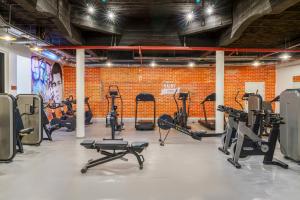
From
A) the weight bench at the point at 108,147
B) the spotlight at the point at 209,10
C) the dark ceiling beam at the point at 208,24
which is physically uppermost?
the spotlight at the point at 209,10

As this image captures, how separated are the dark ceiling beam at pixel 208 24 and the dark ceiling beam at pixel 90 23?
6.94ft

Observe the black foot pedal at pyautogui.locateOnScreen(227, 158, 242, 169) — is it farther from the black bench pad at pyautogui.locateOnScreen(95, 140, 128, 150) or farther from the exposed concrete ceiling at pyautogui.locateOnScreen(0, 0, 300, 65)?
the exposed concrete ceiling at pyautogui.locateOnScreen(0, 0, 300, 65)

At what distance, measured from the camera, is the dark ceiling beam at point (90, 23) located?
625 cm

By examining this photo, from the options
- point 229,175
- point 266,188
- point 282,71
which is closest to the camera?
point 266,188

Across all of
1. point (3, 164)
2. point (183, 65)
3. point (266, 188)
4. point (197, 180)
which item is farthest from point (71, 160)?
point (183, 65)

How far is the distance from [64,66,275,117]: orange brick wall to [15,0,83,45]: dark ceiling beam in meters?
4.60

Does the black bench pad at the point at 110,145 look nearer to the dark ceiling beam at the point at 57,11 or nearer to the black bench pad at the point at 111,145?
the black bench pad at the point at 111,145

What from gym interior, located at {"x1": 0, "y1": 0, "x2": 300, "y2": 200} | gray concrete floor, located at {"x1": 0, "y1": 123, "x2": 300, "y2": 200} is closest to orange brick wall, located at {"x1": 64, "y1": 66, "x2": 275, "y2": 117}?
gym interior, located at {"x1": 0, "y1": 0, "x2": 300, "y2": 200}

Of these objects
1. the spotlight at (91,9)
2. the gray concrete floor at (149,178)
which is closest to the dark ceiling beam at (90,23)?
the spotlight at (91,9)

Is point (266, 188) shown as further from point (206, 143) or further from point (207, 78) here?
point (207, 78)

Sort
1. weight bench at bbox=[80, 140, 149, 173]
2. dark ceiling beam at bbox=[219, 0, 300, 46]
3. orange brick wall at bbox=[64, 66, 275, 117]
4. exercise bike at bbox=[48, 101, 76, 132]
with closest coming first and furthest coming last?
dark ceiling beam at bbox=[219, 0, 300, 46] < weight bench at bbox=[80, 140, 149, 173] < exercise bike at bbox=[48, 101, 76, 132] < orange brick wall at bbox=[64, 66, 275, 117]

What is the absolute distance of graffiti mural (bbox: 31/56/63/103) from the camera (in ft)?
28.6

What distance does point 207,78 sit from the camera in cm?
1177

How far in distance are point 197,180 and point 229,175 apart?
2.04 ft
